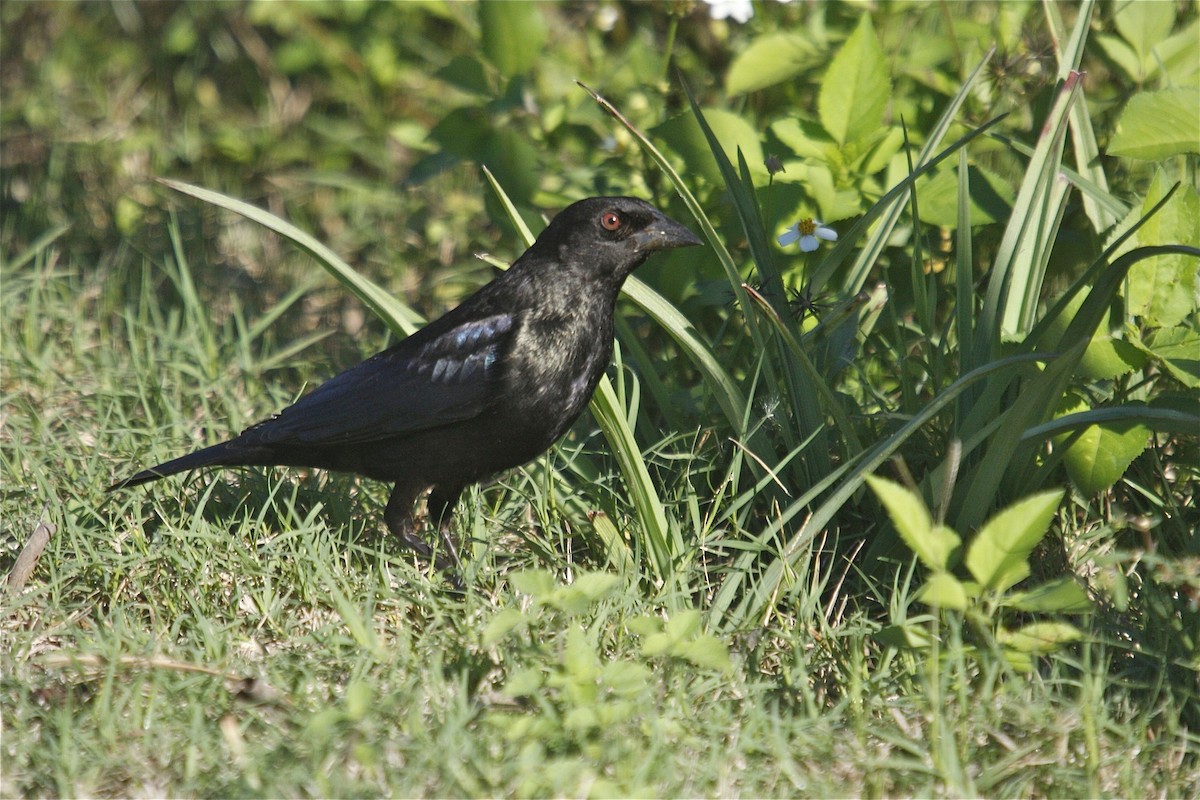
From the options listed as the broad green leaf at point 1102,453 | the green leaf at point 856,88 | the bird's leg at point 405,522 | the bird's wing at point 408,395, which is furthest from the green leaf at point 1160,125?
the bird's leg at point 405,522

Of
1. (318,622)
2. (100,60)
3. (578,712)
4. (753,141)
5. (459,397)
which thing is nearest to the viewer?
(578,712)

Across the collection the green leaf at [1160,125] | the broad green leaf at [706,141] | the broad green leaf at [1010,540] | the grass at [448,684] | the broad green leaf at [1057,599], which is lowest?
the grass at [448,684]

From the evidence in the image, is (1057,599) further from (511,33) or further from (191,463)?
(511,33)

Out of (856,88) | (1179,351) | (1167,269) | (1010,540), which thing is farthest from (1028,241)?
(1010,540)

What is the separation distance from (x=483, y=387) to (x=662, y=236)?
63cm

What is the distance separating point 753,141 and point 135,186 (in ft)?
11.0

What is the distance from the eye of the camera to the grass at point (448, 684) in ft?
7.73

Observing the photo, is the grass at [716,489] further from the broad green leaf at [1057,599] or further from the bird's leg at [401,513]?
the bird's leg at [401,513]

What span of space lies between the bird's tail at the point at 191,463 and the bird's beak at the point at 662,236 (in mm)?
1220

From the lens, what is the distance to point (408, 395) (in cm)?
330

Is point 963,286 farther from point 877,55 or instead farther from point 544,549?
point 544,549

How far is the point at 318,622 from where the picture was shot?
2971 millimetres

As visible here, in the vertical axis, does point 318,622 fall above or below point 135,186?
below

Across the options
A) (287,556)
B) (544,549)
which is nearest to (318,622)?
(287,556)
